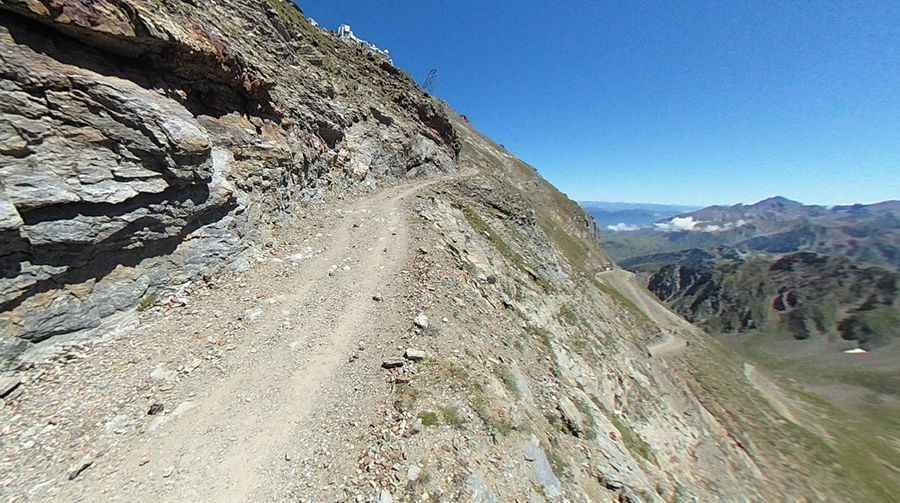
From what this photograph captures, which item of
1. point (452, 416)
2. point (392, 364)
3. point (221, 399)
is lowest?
point (221, 399)

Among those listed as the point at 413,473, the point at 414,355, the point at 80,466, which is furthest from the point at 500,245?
the point at 80,466

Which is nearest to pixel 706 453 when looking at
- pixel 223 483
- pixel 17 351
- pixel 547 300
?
pixel 547 300

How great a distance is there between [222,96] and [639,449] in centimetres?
3581

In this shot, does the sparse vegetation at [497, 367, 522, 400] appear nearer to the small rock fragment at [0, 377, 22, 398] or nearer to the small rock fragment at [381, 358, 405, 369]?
the small rock fragment at [381, 358, 405, 369]

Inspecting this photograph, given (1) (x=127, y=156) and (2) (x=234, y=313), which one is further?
(2) (x=234, y=313)

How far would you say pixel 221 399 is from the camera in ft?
37.3

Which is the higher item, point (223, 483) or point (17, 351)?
point (17, 351)

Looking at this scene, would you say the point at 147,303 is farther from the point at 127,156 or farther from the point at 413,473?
the point at 413,473

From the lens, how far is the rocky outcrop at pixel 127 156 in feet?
36.1

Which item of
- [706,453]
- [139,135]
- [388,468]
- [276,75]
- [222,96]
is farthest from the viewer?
[706,453]

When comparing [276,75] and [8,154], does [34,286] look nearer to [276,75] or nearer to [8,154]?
[8,154]

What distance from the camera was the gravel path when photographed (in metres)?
9.09

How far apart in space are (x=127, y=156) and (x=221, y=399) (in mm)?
10371

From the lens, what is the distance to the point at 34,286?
11203mm
